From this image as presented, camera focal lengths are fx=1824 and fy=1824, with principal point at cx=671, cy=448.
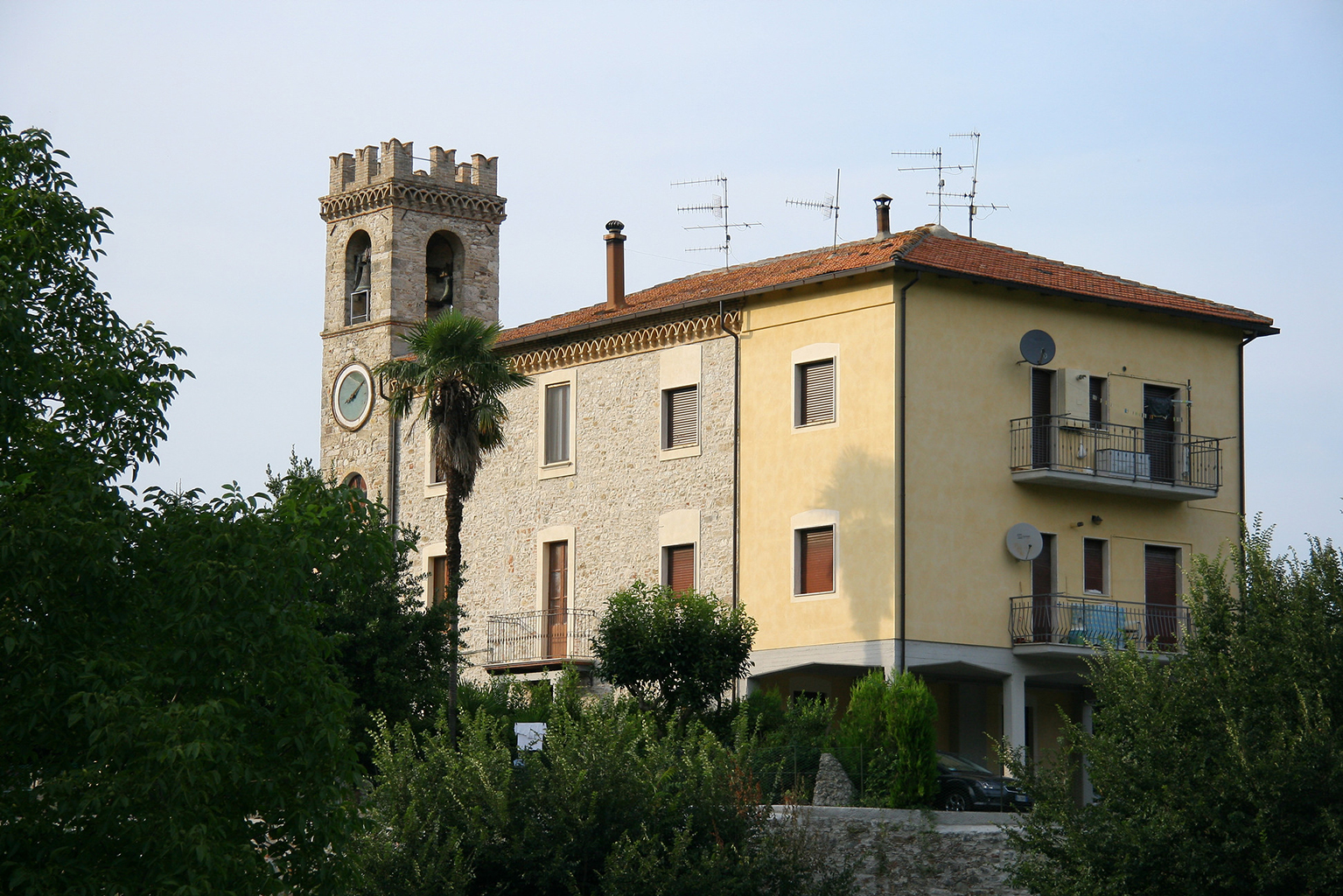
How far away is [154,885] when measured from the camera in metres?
13.3

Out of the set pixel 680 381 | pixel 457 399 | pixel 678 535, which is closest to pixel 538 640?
pixel 678 535

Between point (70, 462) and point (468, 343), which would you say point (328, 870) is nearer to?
point (70, 462)

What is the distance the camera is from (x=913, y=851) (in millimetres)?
23453

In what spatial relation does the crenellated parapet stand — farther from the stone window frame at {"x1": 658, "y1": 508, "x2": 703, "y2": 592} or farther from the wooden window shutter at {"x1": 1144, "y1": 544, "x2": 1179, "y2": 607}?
the wooden window shutter at {"x1": 1144, "y1": 544, "x2": 1179, "y2": 607}

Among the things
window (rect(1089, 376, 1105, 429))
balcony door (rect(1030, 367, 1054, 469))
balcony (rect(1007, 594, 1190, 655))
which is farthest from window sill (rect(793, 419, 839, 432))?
window (rect(1089, 376, 1105, 429))

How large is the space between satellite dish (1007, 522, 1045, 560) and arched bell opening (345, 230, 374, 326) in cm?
1814

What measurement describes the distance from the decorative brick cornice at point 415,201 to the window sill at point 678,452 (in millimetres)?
12028

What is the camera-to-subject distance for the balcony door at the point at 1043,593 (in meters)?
31.3

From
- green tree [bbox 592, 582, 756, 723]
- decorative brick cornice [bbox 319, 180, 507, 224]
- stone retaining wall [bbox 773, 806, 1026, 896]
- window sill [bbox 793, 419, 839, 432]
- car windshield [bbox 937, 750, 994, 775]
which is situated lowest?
stone retaining wall [bbox 773, 806, 1026, 896]

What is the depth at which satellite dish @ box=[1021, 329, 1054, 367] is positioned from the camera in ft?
104

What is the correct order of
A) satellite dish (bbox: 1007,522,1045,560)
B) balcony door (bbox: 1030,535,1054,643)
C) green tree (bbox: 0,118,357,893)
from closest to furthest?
green tree (bbox: 0,118,357,893)
satellite dish (bbox: 1007,522,1045,560)
balcony door (bbox: 1030,535,1054,643)

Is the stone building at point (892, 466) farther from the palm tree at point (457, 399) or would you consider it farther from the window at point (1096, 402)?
the palm tree at point (457, 399)

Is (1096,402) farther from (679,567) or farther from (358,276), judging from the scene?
(358,276)

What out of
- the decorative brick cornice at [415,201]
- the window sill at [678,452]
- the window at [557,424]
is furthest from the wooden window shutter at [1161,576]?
the decorative brick cornice at [415,201]
